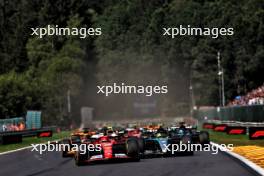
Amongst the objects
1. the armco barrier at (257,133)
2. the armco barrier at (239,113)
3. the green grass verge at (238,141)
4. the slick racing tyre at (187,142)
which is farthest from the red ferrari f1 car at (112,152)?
the armco barrier at (239,113)

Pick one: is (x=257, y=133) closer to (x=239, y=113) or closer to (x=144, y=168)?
(x=144, y=168)

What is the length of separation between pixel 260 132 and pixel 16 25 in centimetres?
8931

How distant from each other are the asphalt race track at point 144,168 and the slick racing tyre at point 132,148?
11.0 inches

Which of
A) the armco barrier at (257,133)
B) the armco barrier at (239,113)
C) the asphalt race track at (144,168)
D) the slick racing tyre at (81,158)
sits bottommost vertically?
the asphalt race track at (144,168)

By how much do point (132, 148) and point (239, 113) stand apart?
24346 millimetres

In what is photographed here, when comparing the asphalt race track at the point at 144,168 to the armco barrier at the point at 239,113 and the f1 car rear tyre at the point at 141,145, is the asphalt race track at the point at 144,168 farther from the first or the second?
the armco barrier at the point at 239,113

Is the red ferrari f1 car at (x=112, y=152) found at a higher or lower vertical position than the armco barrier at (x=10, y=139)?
lower

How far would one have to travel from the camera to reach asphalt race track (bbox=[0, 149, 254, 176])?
1559 centimetres

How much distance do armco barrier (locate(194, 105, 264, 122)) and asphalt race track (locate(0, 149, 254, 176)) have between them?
48.0ft

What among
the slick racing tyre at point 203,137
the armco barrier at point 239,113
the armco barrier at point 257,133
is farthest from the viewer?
the armco barrier at point 239,113

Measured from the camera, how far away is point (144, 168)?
1716 centimetres

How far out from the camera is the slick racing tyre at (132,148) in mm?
19328

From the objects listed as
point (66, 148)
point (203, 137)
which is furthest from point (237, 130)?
point (66, 148)

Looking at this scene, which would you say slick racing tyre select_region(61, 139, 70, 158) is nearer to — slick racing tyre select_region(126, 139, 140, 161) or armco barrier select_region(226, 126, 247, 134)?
slick racing tyre select_region(126, 139, 140, 161)
